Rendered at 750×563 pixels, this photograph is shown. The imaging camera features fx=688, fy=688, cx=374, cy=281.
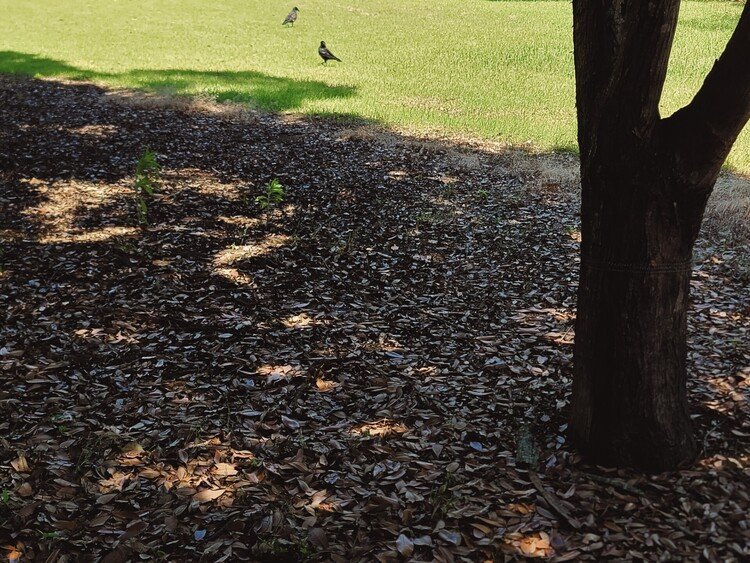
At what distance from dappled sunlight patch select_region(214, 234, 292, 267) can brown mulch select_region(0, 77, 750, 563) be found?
39 millimetres

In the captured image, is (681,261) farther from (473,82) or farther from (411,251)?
(473,82)

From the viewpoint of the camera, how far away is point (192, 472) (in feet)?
11.7

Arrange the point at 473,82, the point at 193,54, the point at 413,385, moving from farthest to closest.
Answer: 1. the point at 193,54
2. the point at 473,82
3. the point at 413,385

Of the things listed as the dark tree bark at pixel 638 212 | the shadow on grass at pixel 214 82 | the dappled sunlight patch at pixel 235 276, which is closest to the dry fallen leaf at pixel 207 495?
the dark tree bark at pixel 638 212

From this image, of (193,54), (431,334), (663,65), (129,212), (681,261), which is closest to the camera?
(663,65)

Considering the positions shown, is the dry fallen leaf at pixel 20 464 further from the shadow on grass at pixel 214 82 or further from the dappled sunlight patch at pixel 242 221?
the shadow on grass at pixel 214 82

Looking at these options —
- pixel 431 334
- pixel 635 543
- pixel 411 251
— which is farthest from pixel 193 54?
pixel 635 543

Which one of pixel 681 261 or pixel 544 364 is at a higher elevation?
pixel 681 261

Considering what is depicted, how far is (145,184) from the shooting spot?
295 inches

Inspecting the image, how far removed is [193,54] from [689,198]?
18.3 metres

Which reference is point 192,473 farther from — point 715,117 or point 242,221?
point 242,221

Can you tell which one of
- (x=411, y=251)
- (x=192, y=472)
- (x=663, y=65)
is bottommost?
(x=192, y=472)

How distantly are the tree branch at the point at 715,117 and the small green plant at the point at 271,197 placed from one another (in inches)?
202

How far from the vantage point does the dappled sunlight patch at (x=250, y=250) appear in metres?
6.31
